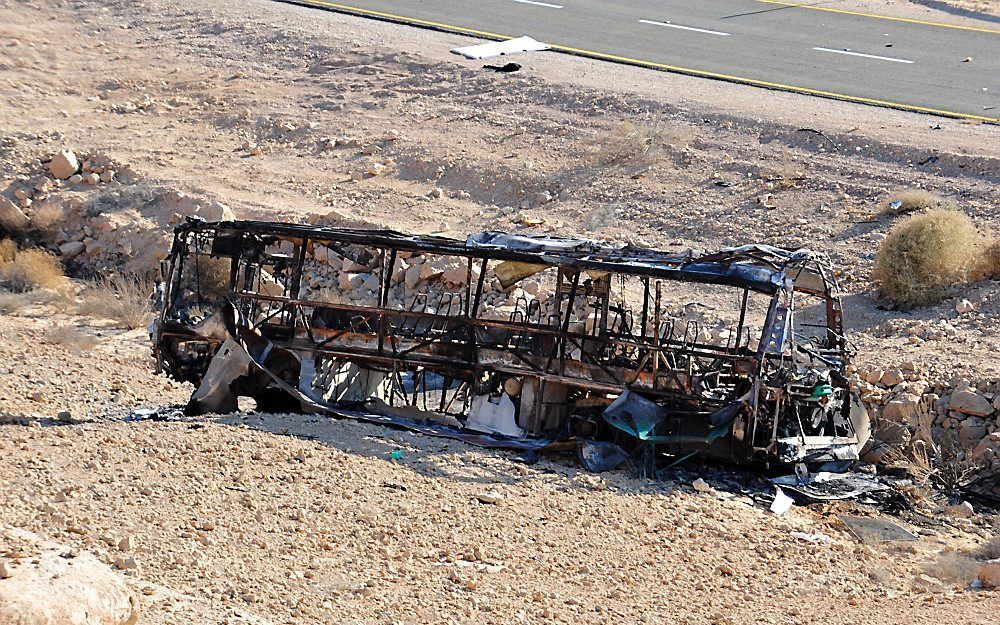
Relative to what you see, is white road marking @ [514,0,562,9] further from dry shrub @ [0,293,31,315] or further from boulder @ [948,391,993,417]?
boulder @ [948,391,993,417]

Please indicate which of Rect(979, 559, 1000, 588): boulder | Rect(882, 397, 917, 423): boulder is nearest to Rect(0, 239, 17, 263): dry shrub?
Rect(882, 397, 917, 423): boulder

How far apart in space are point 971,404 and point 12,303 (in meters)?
14.8

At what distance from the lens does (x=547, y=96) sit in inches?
906

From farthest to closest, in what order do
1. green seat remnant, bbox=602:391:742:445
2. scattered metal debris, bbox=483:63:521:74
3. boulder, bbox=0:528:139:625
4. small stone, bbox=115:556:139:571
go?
scattered metal debris, bbox=483:63:521:74, green seat remnant, bbox=602:391:742:445, small stone, bbox=115:556:139:571, boulder, bbox=0:528:139:625

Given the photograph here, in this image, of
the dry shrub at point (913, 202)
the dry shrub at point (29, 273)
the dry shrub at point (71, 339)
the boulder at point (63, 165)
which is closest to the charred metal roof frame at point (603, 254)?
the dry shrub at point (71, 339)

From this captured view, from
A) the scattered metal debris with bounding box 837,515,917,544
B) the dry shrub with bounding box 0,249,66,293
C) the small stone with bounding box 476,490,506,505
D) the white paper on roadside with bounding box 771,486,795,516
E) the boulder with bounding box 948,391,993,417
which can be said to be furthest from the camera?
the dry shrub with bounding box 0,249,66,293

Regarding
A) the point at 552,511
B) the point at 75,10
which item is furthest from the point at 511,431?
the point at 75,10

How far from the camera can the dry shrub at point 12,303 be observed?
778 inches

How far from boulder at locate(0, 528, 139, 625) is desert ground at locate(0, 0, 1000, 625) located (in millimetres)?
213

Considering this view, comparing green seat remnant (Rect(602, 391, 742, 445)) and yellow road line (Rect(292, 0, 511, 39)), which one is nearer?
green seat remnant (Rect(602, 391, 742, 445))

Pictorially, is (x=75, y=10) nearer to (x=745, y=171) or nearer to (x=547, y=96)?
(x=547, y=96)

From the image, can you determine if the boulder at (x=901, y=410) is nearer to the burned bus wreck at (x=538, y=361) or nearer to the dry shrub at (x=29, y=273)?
the burned bus wreck at (x=538, y=361)

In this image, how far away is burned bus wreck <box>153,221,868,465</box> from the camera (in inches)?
485

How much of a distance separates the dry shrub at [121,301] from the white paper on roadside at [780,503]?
36.6 feet
